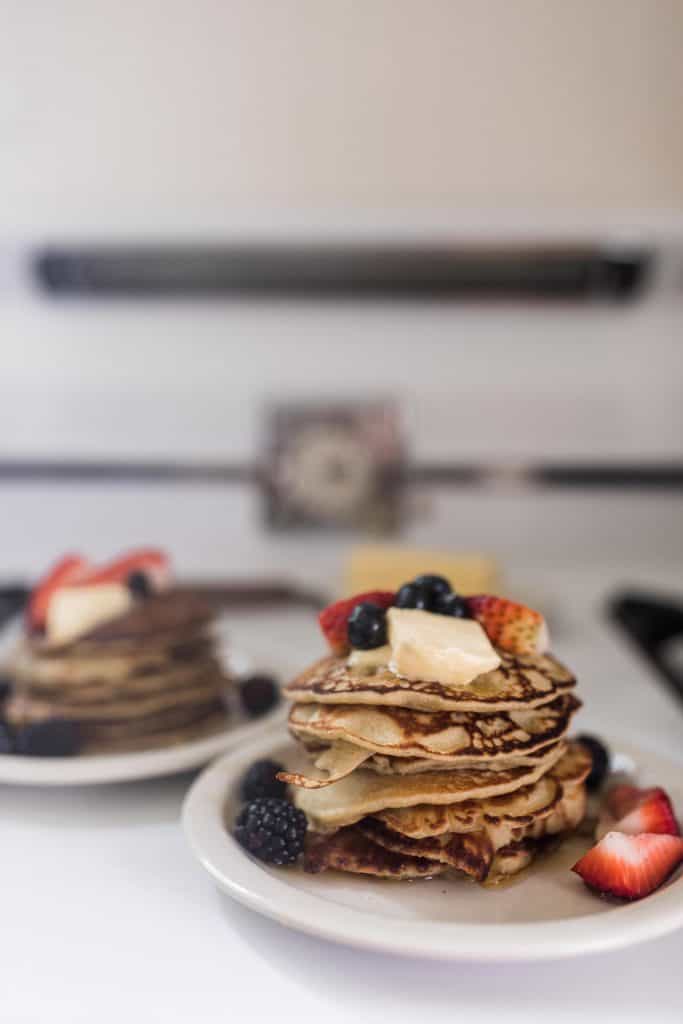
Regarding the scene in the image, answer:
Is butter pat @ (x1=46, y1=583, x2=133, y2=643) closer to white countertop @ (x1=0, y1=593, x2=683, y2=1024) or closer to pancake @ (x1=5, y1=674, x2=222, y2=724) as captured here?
pancake @ (x1=5, y1=674, x2=222, y2=724)

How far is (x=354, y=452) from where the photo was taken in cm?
243

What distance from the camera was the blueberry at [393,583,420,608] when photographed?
41.0 inches

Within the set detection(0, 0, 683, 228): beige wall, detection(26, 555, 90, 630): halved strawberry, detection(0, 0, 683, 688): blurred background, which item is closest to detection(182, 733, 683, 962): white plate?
detection(26, 555, 90, 630): halved strawberry

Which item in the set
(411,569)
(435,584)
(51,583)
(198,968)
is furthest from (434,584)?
(411,569)

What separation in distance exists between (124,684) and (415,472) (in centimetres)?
125

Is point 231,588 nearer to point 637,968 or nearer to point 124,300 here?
point 124,300

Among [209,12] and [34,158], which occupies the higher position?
[209,12]

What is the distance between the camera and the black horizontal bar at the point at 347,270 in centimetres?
231

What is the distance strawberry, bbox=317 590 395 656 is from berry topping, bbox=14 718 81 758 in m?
0.38

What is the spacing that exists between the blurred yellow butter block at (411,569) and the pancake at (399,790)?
89 cm

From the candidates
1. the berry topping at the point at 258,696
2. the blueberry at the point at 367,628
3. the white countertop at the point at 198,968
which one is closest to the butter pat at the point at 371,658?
the blueberry at the point at 367,628

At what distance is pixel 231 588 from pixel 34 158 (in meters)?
1.06

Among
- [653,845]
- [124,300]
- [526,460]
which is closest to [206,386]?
[124,300]

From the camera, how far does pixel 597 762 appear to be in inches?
44.7
